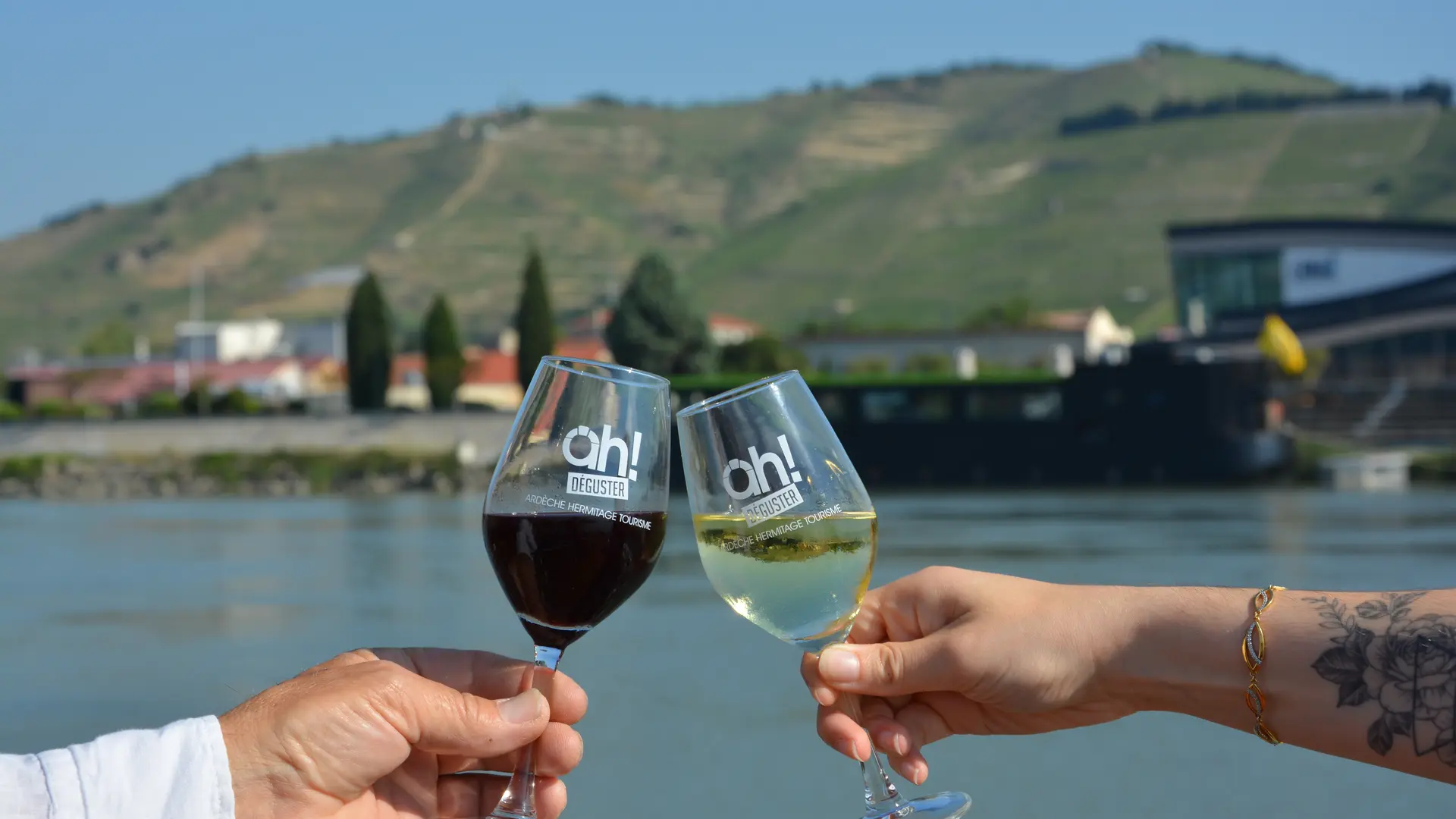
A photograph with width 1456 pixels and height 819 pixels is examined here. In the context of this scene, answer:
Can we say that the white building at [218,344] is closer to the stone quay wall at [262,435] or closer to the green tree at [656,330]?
the stone quay wall at [262,435]

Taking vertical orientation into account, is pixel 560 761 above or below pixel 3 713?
above

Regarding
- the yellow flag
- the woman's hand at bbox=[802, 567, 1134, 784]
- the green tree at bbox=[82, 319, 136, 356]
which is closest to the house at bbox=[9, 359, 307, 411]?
the green tree at bbox=[82, 319, 136, 356]

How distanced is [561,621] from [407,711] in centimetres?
20

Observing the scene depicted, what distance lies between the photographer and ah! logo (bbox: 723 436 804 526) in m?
1.67

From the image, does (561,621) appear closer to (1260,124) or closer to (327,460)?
(327,460)

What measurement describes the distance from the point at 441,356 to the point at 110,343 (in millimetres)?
57944

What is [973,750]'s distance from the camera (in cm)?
566

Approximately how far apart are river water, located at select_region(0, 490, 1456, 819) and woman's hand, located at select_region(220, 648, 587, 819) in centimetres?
297

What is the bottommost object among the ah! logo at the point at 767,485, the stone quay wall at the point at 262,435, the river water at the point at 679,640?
the stone quay wall at the point at 262,435

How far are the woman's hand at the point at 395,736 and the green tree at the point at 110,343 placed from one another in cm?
9586

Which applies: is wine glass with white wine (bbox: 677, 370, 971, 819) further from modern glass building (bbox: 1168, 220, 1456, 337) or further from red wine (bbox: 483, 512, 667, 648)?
modern glass building (bbox: 1168, 220, 1456, 337)

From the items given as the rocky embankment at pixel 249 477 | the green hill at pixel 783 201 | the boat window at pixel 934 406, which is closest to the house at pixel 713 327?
the green hill at pixel 783 201

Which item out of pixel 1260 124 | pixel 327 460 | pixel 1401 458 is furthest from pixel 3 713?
pixel 1260 124

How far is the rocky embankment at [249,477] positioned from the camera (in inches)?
1300
